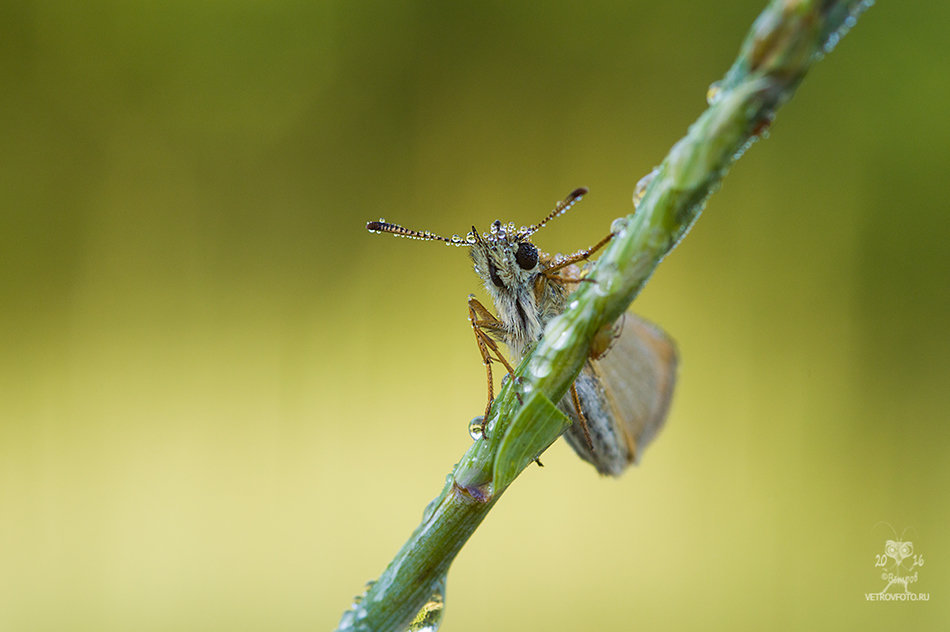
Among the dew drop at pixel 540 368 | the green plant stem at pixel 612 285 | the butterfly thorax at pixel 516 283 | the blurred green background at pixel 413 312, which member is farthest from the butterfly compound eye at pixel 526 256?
the blurred green background at pixel 413 312

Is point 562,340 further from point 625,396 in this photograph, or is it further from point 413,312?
point 413,312

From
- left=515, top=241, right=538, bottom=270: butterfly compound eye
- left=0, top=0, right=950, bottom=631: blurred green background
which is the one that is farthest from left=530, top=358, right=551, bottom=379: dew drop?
left=0, top=0, right=950, bottom=631: blurred green background

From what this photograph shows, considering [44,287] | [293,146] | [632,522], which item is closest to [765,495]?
[632,522]

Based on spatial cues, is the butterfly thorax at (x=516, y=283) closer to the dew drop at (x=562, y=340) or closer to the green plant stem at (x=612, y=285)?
the green plant stem at (x=612, y=285)

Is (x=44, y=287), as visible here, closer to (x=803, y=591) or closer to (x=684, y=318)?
(x=684, y=318)

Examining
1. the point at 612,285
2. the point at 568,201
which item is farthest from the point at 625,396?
the point at 612,285

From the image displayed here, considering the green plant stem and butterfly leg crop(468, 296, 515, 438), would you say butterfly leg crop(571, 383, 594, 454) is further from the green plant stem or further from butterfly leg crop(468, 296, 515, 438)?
the green plant stem

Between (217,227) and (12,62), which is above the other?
(12,62)
